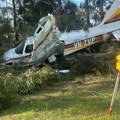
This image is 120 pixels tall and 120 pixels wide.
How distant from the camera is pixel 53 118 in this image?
787cm

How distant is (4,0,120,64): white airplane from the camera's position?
17016mm

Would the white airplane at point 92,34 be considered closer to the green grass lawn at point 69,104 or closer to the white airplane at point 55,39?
the white airplane at point 55,39

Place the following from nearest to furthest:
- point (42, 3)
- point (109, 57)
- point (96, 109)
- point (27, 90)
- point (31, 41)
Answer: point (96, 109) → point (27, 90) → point (109, 57) → point (31, 41) → point (42, 3)

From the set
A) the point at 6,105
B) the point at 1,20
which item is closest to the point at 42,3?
the point at 1,20

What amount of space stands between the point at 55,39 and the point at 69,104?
8.17m

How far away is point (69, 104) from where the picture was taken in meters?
9.25

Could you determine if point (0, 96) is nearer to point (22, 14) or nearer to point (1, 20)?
point (1, 20)

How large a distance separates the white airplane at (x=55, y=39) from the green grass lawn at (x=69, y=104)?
443 cm

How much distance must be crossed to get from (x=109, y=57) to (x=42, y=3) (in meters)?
16.3

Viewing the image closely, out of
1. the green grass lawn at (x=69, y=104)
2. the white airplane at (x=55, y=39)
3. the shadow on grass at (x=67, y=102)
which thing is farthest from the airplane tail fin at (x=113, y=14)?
the shadow on grass at (x=67, y=102)

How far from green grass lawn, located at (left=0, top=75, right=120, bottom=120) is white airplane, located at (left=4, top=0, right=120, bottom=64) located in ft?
14.5

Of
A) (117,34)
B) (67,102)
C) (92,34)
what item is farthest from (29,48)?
(67,102)

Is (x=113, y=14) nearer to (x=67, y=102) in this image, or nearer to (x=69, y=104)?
(x=67, y=102)

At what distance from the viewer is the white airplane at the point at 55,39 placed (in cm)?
1702
